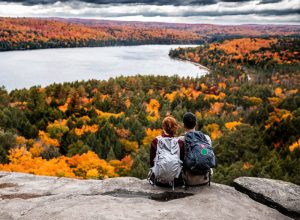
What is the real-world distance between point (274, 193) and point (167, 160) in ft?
12.0

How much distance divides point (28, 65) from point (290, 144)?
13632 cm

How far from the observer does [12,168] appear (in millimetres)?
52688

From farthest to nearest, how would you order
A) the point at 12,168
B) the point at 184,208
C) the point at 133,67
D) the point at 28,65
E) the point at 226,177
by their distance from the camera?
the point at 133,67 < the point at 28,65 < the point at 12,168 < the point at 226,177 < the point at 184,208

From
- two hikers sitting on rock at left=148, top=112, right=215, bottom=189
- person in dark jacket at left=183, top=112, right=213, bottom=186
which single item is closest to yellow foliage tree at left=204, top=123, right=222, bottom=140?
person in dark jacket at left=183, top=112, right=213, bottom=186

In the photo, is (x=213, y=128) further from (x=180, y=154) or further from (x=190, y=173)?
(x=180, y=154)

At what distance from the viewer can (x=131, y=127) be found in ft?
265

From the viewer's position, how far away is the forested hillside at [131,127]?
176 ft

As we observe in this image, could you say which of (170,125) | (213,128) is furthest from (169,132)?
(213,128)

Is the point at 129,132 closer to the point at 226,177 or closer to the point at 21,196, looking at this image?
the point at 226,177

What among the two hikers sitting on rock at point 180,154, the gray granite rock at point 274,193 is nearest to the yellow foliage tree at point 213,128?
the gray granite rock at point 274,193

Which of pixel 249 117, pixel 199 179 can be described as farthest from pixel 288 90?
pixel 199 179

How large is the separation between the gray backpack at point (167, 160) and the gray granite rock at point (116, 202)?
0.59m

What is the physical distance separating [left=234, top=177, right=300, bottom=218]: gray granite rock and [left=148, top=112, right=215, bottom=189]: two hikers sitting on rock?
2.02 m

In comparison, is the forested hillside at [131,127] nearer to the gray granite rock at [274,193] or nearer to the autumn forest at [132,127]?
the autumn forest at [132,127]
